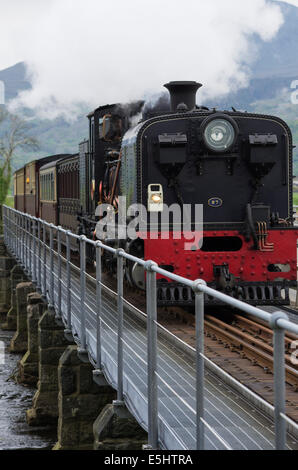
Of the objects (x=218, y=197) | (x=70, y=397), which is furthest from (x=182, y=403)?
(x=218, y=197)

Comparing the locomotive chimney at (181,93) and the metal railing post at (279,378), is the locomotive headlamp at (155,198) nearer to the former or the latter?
the locomotive chimney at (181,93)

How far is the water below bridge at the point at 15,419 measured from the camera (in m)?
13.4

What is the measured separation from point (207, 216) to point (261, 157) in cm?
113

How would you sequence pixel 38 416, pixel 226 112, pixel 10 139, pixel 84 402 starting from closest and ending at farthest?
pixel 84 402 → pixel 226 112 → pixel 38 416 → pixel 10 139

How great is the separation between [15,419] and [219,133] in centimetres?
748

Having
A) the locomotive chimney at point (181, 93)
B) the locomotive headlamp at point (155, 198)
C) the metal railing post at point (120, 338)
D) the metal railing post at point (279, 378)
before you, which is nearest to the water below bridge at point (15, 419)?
the locomotive headlamp at point (155, 198)

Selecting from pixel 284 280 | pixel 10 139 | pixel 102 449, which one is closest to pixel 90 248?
pixel 284 280

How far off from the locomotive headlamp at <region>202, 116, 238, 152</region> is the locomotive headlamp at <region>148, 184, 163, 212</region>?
0.93 metres

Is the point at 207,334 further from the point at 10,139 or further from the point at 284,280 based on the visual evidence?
the point at 10,139

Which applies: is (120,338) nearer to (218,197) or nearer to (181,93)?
(218,197)

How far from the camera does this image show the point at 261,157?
36.0 feet

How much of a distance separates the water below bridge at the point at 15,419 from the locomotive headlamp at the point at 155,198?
477 cm

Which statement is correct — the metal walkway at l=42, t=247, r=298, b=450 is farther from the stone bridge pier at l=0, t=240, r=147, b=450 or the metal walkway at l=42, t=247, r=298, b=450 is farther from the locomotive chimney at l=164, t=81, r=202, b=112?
the locomotive chimney at l=164, t=81, r=202, b=112

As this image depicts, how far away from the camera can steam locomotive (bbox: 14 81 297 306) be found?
34.2 feet
